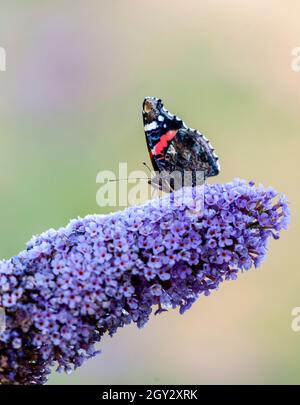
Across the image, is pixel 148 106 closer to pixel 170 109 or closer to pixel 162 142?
pixel 162 142

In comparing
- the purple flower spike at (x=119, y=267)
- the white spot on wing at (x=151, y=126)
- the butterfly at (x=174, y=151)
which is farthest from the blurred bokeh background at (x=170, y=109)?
the purple flower spike at (x=119, y=267)

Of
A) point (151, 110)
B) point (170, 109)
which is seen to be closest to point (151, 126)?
point (151, 110)

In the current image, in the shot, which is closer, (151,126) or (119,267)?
(119,267)

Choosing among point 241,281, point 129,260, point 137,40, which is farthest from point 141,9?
point 129,260

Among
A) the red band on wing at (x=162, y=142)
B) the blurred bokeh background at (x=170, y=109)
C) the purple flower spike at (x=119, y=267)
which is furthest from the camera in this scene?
the blurred bokeh background at (x=170, y=109)

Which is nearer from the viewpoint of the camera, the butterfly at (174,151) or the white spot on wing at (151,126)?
the butterfly at (174,151)

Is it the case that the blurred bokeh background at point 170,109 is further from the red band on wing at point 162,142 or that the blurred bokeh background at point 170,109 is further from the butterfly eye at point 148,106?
the butterfly eye at point 148,106

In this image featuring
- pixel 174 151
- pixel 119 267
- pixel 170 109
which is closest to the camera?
pixel 119 267

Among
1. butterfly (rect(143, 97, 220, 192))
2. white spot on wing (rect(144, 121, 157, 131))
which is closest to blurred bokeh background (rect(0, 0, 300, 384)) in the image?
butterfly (rect(143, 97, 220, 192))
